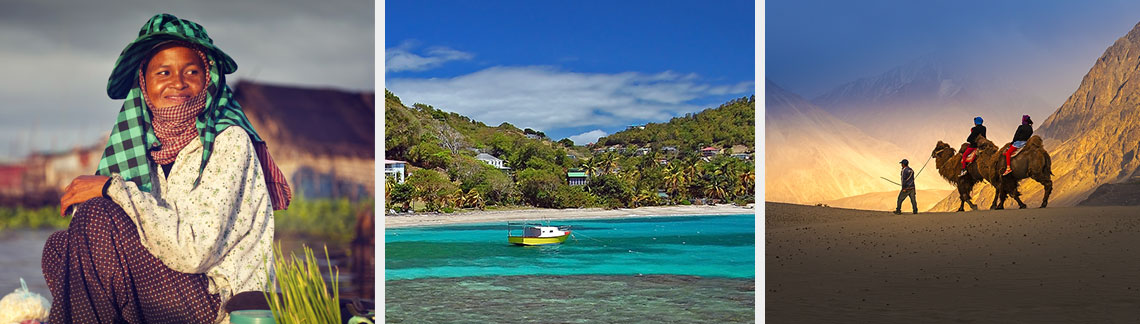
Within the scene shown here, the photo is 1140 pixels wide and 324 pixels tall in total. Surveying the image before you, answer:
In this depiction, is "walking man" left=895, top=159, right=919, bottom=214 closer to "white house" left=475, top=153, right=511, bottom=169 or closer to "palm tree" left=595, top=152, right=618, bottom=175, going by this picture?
"palm tree" left=595, top=152, right=618, bottom=175

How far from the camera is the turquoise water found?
17109 mm

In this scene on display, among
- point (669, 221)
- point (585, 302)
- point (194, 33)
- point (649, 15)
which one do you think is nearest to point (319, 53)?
point (194, 33)

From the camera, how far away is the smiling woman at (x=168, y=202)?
3.54 meters

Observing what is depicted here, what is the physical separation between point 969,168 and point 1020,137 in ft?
1.57

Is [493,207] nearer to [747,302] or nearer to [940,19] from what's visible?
[747,302]

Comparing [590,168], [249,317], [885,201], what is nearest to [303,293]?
[249,317]

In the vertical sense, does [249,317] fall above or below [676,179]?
below

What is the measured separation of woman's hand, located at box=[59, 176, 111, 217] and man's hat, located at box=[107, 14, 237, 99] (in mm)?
349

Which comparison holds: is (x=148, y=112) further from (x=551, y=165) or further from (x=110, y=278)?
(x=551, y=165)

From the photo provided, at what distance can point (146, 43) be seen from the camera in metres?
3.65

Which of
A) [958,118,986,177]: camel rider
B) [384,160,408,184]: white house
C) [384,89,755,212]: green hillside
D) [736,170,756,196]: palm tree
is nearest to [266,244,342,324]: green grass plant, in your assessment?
[958,118,986,177]: camel rider

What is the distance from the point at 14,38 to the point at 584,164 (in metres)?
18.4

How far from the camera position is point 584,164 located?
21.7 meters

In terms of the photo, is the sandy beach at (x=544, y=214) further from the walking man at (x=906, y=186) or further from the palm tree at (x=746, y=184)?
the walking man at (x=906, y=186)
